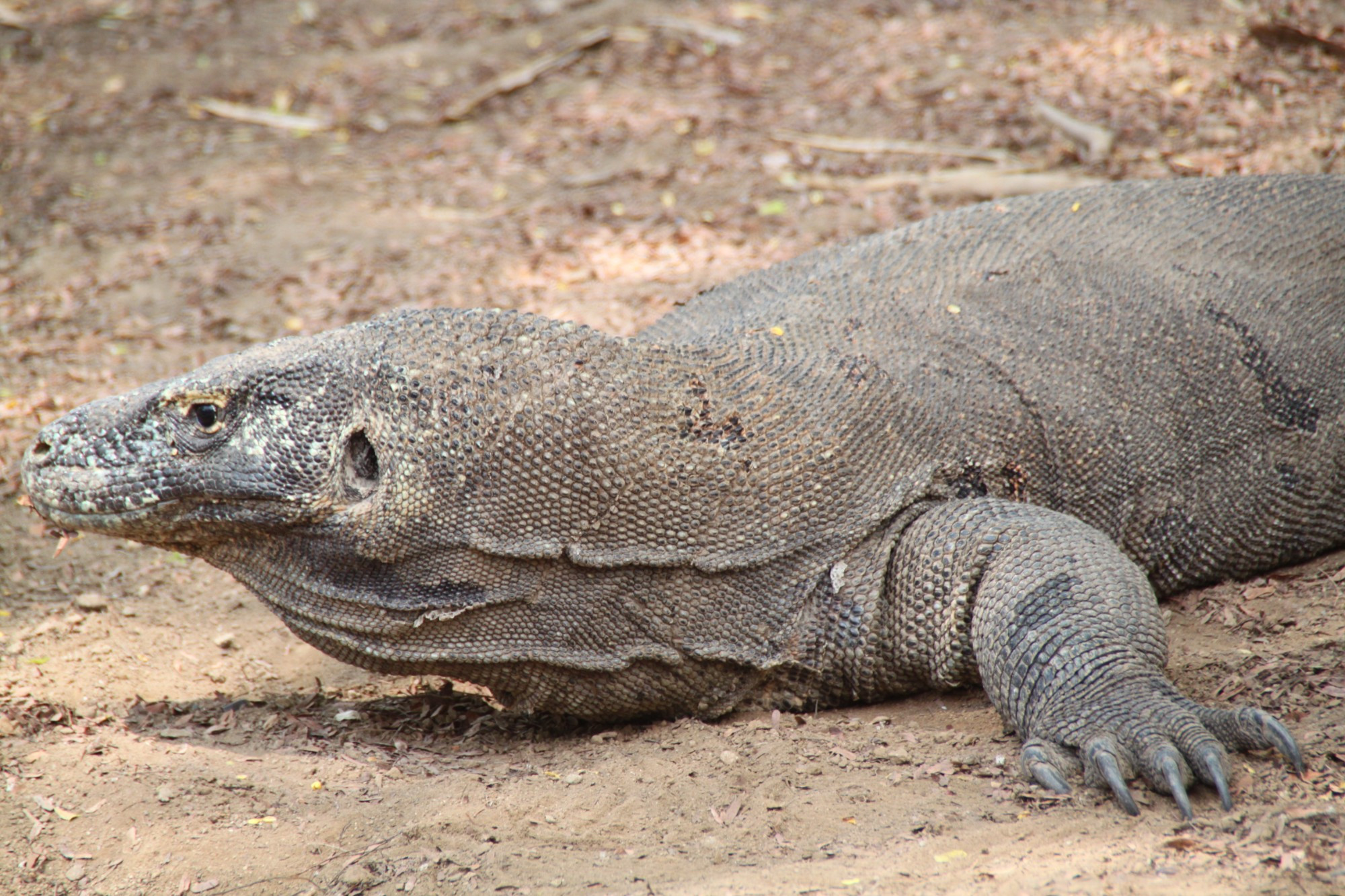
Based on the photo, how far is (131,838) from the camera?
3070 mm

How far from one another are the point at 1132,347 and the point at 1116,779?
1742 millimetres

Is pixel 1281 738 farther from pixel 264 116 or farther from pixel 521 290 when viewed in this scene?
pixel 264 116

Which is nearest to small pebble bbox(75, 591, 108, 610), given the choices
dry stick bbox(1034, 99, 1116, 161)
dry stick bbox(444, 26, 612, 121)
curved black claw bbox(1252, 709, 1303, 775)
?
curved black claw bbox(1252, 709, 1303, 775)

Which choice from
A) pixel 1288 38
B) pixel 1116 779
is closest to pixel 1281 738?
pixel 1116 779

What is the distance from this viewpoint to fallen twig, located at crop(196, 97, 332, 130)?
9398 mm

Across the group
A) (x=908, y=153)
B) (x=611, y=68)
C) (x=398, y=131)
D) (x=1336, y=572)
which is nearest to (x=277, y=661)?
(x=1336, y=572)

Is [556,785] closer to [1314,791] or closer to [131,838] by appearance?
[131,838]

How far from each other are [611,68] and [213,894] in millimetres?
7946

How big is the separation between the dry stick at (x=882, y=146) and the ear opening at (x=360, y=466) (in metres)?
5.31

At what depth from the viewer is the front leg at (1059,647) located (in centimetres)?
279

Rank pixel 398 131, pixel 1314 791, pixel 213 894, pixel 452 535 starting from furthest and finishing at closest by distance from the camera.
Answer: pixel 398 131 < pixel 452 535 < pixel 213 894 < pixel 1314 791

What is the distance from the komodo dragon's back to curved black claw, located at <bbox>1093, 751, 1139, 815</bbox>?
110 cm

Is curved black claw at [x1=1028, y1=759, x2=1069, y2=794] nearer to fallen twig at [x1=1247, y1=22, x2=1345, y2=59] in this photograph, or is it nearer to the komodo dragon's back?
the komodo dragon's back

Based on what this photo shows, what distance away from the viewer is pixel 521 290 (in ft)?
22.0
